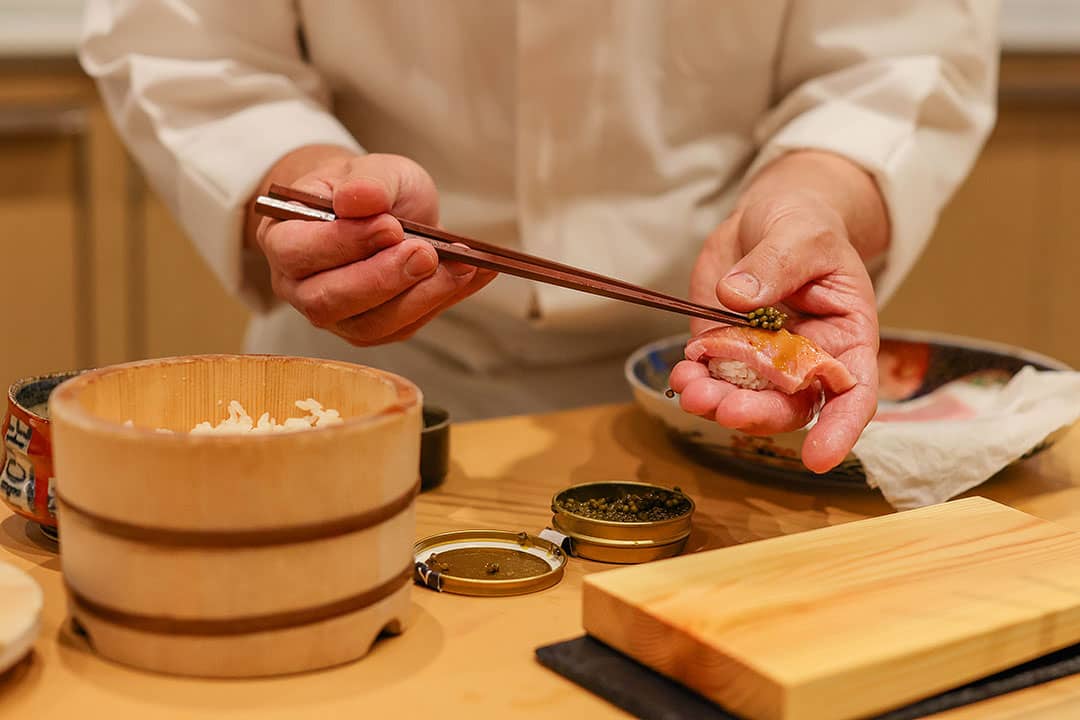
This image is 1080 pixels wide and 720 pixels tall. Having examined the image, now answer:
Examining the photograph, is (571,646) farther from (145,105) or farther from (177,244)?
(177,244)

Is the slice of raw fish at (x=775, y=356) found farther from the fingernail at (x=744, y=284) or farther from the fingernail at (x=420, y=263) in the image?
the fingernail at (x=420, y=263)

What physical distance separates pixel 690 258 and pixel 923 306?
2.22m

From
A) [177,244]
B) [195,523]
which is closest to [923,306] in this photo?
[177,244]

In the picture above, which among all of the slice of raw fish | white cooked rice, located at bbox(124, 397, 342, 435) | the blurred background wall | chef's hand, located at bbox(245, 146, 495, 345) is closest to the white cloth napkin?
the slice of raw fish

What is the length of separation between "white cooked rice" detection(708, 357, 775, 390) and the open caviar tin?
120 millimetres

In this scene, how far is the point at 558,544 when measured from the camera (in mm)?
1136

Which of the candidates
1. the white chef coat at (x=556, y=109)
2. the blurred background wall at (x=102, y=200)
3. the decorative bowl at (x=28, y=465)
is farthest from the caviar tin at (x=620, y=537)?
the blurred background wall at (x=102, y=200)

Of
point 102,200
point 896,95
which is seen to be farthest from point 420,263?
point 102,200

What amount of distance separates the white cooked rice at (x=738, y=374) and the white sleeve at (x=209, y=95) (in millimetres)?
620

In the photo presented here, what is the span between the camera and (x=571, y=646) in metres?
0.93

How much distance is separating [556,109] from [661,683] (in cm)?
97

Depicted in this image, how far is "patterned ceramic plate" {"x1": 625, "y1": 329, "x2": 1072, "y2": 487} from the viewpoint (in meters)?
1.32

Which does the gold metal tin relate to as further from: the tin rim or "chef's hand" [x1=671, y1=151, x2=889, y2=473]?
"chef's hand" [x1=671, y1=151, x2=889, y2=473]

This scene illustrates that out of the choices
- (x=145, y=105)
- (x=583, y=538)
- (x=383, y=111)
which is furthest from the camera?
(x=383, y=111)
